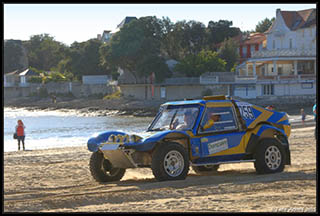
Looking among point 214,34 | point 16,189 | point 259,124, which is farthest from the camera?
point 214,34

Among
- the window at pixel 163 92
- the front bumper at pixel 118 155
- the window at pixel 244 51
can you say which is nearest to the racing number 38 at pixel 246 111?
the front bumper at pixel 118 155

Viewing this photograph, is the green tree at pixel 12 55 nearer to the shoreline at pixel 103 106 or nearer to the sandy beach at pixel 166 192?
the shoreline at pixel 103 106

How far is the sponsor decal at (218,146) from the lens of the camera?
12.4 metres

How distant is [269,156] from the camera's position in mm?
12914

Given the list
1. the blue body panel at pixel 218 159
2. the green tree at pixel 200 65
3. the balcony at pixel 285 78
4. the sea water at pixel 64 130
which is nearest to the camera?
the blue body panel at pixel 218 159

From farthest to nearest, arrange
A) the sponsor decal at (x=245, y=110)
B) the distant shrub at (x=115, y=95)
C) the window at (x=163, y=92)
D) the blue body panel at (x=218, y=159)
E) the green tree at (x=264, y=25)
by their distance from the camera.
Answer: the green tree at (x=264, y=25) < the distant shrub at (x=115, y=95) < the window at (x=163, y=92) < the sponsor decal at (x=245, y=110) < the blue body panel at (x=218, y=159)

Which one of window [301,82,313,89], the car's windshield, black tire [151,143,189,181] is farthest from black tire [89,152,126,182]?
window [301,82,313,89]

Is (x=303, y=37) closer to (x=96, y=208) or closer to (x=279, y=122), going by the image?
(x=279, y=122)

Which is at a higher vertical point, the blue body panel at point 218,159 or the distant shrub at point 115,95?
the distant shrub at point 115,95

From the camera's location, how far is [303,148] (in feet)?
63.6

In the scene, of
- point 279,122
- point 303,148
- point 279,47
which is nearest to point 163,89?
point 279,47

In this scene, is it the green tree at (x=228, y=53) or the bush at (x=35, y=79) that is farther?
the bush at (x=35, y=79)

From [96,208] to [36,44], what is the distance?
142m

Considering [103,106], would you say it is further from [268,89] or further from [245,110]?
[245,110]
